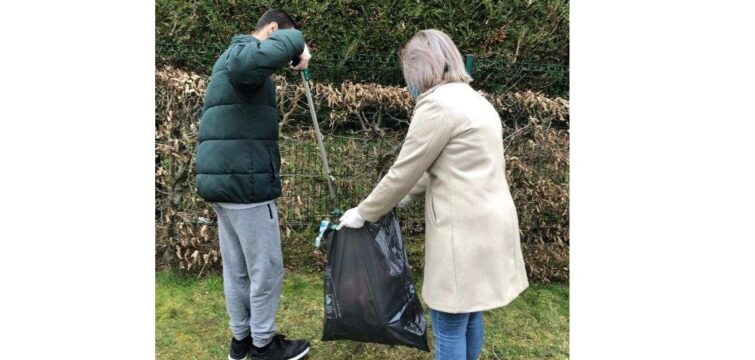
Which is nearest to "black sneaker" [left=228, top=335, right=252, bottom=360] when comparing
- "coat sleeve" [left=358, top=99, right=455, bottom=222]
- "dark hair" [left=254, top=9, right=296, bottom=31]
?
"coat sleeve" [left=358, top=99, right=455, bottom=222]

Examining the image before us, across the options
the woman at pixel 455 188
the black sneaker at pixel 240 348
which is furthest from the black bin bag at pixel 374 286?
the black sneaker at pixel 240 348

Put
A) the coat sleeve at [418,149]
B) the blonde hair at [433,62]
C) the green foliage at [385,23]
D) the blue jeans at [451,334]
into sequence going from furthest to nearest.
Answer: the green foliage at [385,23], the blue jeans at [451,334], the blonde hair at [433,62], the coat sleeve at [418,149]

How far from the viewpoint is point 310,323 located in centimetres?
346

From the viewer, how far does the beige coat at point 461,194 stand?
2025 millimetres

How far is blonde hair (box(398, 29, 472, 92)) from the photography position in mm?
2121

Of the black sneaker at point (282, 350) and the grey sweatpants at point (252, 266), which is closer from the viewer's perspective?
the grey sweatpants at point (252, 266)

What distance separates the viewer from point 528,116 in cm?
388

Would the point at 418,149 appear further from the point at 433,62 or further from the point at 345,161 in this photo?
the point at 345,161

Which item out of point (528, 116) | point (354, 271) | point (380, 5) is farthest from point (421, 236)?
point (380, 5)

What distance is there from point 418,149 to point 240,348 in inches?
62.7

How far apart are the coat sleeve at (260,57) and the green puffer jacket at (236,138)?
0.05 ft

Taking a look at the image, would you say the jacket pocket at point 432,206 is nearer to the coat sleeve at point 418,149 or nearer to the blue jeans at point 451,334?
the coat sleeve at point 418,149

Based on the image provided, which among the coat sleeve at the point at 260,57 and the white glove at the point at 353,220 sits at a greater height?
the coat sleeve at the point at 260,57

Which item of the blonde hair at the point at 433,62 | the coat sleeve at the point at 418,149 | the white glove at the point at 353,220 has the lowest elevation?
the white glove at the point at 353,220
